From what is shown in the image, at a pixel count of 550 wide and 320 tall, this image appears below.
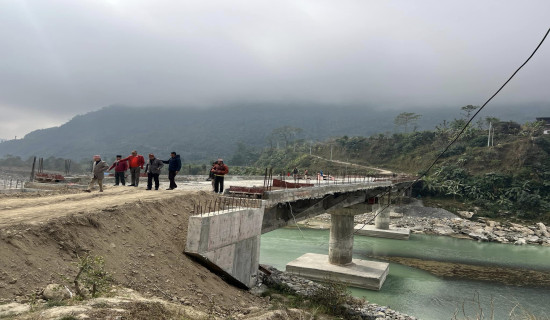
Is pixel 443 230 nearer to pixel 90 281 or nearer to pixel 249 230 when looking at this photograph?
pixel 249 230

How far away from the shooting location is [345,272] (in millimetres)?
24484

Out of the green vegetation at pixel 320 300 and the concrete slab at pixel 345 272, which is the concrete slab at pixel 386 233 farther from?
the green vegetation at pixel 320 300

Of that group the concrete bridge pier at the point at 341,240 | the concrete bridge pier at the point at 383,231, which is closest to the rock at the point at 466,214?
the concrete bridge pier at the point at 383,231

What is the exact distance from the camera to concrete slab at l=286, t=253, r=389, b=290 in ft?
76.8

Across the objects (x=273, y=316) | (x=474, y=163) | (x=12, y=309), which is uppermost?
(x=474, y=163)

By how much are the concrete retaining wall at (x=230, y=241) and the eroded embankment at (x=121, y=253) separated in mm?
459

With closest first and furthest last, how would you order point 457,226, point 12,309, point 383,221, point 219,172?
point 12,309 → point 219,172 → point 383,221 → point 457,226

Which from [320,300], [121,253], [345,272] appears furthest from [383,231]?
[121,253]

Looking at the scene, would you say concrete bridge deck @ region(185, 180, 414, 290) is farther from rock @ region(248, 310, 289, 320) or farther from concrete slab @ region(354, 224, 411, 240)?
concrete slab @ region(354, 224, 411, 240)

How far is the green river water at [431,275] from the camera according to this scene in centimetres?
2033

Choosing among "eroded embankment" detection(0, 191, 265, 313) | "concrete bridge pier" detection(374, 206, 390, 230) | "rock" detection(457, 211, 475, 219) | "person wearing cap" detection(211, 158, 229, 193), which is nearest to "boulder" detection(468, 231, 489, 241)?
"rock" detection(457, 211, 475, 219)

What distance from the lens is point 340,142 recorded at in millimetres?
104375

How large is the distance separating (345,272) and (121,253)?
1857 cm

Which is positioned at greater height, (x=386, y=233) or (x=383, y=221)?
(x=383, y=221)
